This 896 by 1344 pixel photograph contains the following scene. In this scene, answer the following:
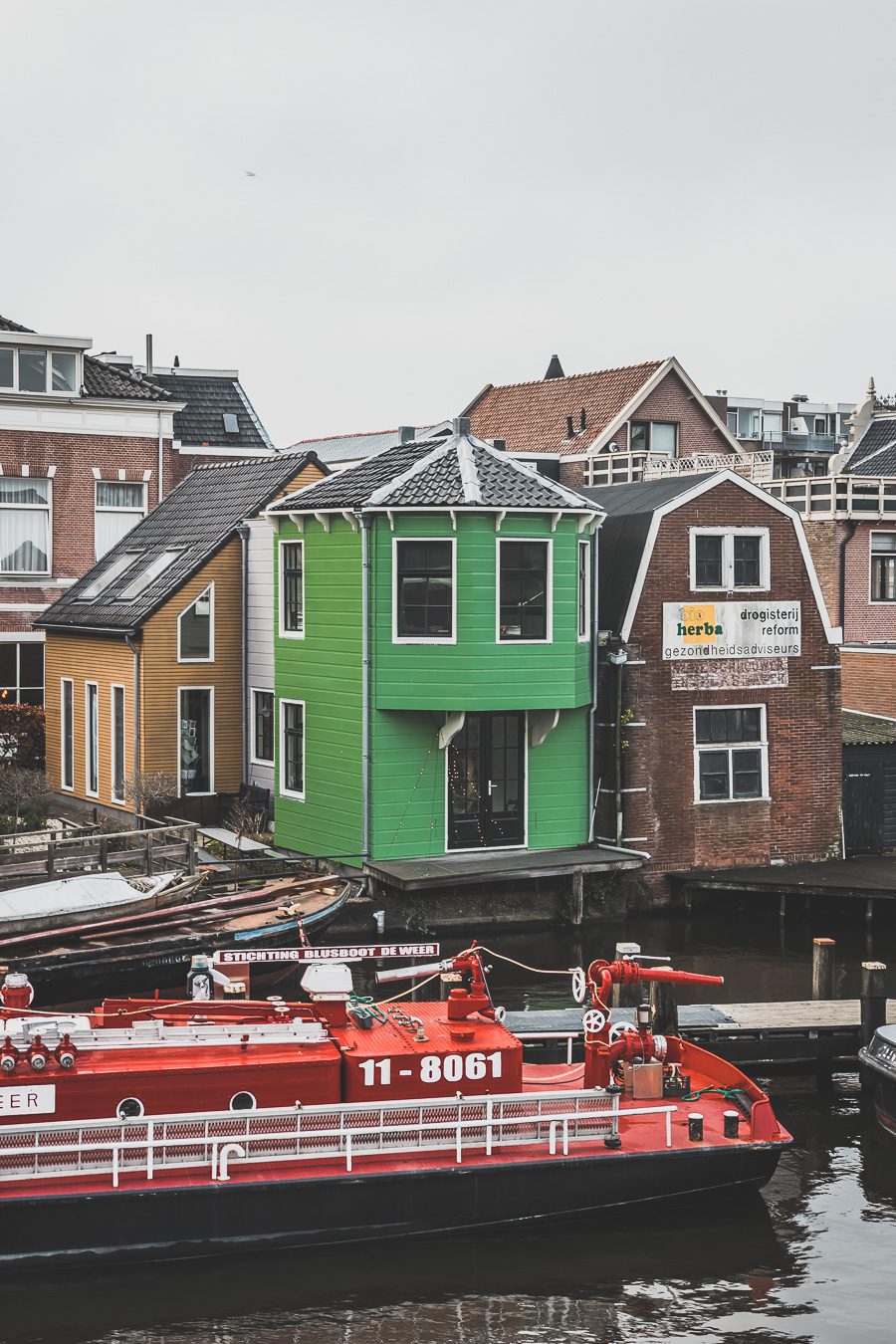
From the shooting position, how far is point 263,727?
114 ft

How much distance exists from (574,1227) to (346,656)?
47.0ft

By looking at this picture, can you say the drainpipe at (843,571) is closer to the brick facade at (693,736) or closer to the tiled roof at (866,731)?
the tiled roof at (866,731)

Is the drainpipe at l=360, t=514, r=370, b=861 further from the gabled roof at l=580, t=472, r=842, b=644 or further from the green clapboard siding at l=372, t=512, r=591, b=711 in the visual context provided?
the gabled roof at l=580, t=472, r=842, b=644

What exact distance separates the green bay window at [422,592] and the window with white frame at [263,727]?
18.8ft

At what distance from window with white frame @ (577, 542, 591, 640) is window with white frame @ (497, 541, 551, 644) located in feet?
4.08

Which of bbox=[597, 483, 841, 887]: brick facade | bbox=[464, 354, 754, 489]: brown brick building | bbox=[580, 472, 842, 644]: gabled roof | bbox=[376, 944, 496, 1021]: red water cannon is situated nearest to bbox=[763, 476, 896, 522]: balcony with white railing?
bbox=[464, 354, 754, 489]: brown brick building

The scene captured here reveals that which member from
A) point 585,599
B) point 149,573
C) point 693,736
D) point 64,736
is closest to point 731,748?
point 693,736

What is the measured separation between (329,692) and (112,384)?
56.0 feet

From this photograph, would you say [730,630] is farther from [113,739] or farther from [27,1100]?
[27,1100]

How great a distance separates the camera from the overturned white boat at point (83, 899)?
2442 centimetres

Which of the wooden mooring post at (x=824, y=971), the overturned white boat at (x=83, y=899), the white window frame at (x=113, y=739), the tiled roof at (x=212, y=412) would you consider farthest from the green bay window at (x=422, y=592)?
the tiled roof at (x=212, y=412)

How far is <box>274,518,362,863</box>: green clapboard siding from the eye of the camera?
30.1 meters

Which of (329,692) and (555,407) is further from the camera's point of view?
(555,407)

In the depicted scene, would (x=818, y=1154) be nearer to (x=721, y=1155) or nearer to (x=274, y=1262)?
(x=721, y=1155)
